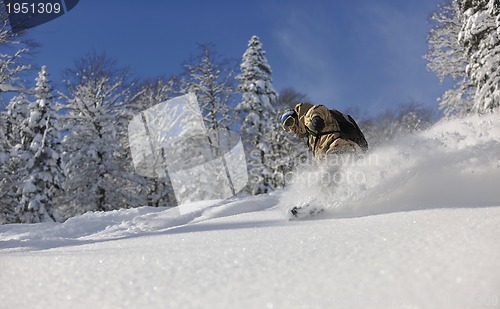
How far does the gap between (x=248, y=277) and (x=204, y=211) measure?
5.11 meters

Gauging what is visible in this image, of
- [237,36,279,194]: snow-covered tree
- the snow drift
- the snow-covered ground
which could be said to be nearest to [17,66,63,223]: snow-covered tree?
[237,36,279,194]: snow-covered tree

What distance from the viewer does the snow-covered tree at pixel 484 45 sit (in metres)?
10.8

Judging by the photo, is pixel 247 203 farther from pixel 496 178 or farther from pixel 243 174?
pixel 243 174

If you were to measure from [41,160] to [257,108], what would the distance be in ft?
39.7

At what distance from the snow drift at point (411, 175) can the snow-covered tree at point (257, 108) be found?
16.3 metres

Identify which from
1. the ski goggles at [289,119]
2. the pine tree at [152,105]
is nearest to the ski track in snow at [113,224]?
the ski goggles at [289,119]

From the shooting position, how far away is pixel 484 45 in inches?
439

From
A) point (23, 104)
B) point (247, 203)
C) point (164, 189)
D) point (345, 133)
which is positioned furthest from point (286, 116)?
point (23, 104)

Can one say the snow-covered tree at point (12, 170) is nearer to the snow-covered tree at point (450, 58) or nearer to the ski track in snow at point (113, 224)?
the ski track in snow at point (113, 224)

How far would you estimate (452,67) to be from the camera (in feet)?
55.6

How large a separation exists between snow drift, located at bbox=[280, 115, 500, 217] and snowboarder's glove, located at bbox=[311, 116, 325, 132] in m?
0.60

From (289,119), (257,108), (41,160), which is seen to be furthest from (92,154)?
(289,119)

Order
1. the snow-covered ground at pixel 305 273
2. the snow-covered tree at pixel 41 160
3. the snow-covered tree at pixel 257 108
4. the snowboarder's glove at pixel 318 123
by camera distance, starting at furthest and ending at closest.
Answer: the snow-covered tree at pixel 257 108, the snow-covered tree at pixel 41 160, the snowboarder's glove at pixel 318 123, the snow-covered ground at pixel 305 273

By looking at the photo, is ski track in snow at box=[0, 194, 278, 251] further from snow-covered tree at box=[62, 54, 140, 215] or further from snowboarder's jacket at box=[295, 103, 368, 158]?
snow-covered tree at box=[62, 54, 140, 215]
